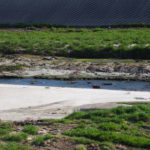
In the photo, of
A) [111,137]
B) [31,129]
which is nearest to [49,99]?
[31,129]

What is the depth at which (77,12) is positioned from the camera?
35688 millimetres

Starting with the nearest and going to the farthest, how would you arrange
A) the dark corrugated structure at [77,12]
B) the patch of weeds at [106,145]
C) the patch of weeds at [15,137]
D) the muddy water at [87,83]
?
the patch of weeds at [106,145] < the patch of weeds at [15,137] < the muddy water at [87,83] < the dark corrugated structure at [77,12]

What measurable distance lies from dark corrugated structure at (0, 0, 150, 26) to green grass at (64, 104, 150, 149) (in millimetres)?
24548

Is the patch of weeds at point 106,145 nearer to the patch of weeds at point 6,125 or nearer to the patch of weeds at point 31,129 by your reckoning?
the patch of weeds at point 31,129

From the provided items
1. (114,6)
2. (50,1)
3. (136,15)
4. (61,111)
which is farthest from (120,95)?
(50,1)

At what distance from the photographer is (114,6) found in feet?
115

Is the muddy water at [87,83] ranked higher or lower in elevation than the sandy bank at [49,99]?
higher

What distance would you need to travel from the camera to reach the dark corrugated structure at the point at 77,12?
32.8m

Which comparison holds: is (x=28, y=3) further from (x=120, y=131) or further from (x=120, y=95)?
(x=120, y=131)

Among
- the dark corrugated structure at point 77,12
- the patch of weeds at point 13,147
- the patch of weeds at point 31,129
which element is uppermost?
the dark corrugated structure at point 77,12

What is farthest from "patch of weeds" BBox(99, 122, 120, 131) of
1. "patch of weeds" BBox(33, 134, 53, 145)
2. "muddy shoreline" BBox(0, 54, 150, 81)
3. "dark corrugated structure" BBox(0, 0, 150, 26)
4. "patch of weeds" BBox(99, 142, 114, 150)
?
"dark corrugated structure" BBox(0, 0, 150, 26)

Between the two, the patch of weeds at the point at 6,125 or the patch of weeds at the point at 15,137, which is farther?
the patch of weeds at the point at 6,125

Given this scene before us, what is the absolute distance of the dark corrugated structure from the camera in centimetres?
3278

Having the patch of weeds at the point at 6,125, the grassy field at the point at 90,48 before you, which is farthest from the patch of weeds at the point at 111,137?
the grassy field at the point at 90,48
